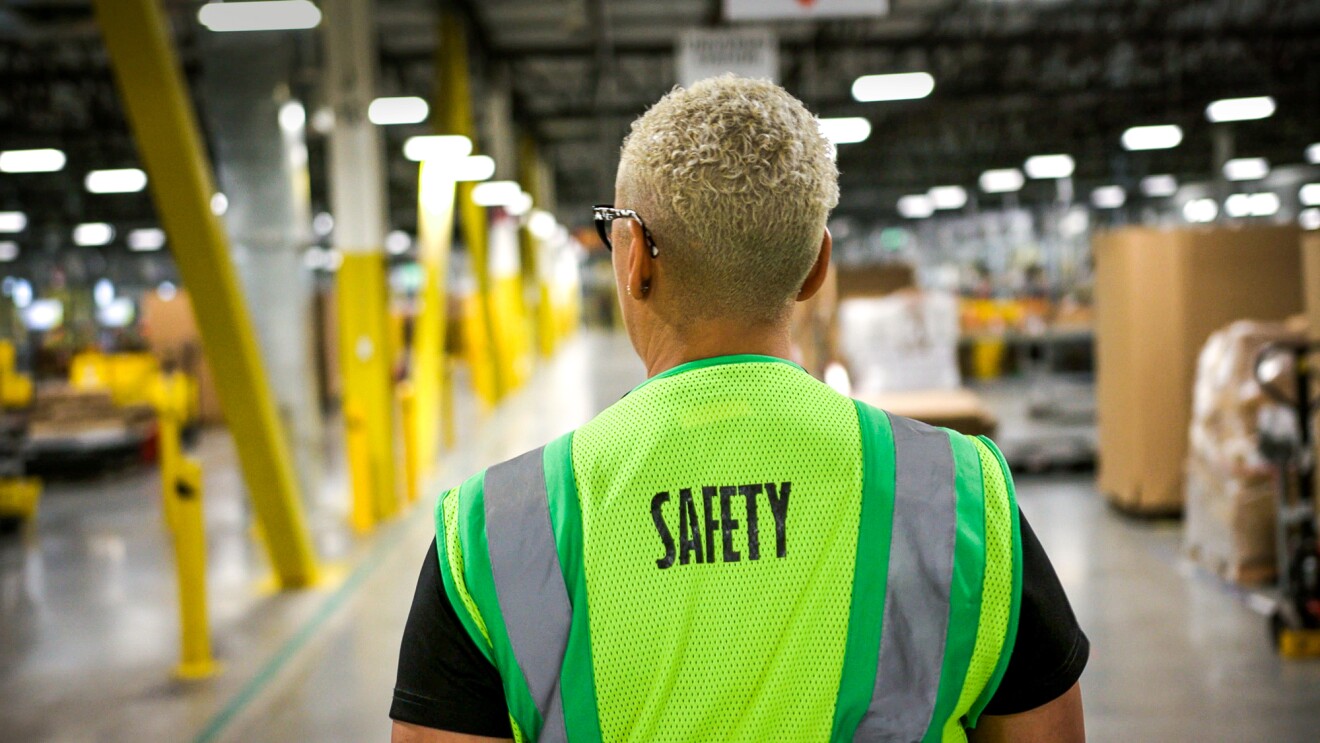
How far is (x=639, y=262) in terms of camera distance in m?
1.05

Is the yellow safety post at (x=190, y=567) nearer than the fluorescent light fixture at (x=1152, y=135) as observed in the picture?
Yes

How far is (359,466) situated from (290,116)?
285 centimetres

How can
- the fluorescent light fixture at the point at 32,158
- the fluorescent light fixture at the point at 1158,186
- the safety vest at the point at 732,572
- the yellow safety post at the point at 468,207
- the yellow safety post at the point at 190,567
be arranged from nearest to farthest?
the safety vest at the point at 732,572
the yellow safety post at the point at 190,567
the yellow safety post at the point at 468,207
the fluorescent light fixture at the point at 32,158
the fluorescent light fixture at the point at 1158,186

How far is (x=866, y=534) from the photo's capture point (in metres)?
1.02

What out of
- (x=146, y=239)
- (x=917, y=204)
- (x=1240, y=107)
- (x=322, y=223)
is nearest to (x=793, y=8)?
(x=1240, y=107)

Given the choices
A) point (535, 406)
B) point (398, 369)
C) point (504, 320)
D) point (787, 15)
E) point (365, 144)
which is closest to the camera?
point (787, 15)

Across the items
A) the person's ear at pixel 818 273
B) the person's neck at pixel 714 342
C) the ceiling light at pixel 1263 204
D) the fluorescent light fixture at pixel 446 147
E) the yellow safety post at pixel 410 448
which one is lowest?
the yellow safety post at pixel 410 448

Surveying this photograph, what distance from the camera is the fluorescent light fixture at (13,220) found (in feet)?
101

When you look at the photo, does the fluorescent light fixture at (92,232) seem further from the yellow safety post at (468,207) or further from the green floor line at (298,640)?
the green floor line at (298,640)

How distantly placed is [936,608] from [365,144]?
8.07 meters

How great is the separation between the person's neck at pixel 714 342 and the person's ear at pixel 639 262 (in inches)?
2.1

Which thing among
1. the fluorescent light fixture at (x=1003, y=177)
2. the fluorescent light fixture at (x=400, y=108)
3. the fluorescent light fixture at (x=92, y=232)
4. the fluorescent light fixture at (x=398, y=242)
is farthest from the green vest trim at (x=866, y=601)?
the fluorescent light fixture at (x=398, y=242)

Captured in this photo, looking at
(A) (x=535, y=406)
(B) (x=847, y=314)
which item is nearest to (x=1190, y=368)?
(B) (x=847, y=314)

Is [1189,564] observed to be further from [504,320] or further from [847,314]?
[504,320]
